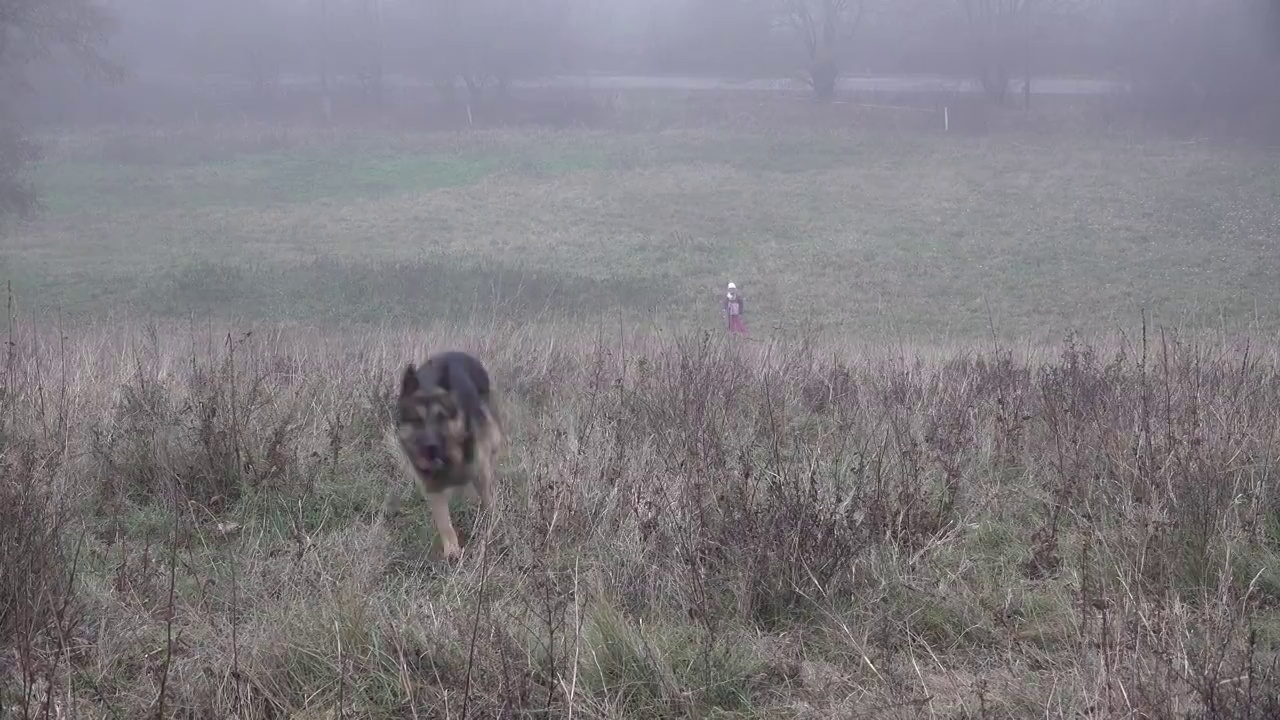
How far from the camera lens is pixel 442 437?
443cm

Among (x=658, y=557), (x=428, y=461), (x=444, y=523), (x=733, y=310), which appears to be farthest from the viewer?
(x=733, y=310)

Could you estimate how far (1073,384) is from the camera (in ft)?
20.1

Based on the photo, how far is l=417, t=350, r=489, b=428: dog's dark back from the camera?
459cm

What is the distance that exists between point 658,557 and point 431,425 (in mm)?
1323

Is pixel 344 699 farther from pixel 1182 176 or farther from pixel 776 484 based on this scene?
pixel 1182 176

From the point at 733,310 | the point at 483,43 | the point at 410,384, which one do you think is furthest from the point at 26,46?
the point at 483,43

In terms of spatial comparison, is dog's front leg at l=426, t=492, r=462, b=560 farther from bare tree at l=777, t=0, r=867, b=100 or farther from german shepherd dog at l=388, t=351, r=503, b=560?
bare tree at l=777, t=0, r=867, b=100

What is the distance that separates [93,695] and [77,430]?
2.58 m

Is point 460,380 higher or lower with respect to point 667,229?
lower

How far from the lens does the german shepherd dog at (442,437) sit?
4359 mm

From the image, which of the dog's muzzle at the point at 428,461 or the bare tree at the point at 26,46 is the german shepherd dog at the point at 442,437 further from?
the bare tree at the point at 26,46

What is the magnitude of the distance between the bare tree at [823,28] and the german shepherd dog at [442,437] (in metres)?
38.9

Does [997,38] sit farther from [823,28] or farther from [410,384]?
[410,384]

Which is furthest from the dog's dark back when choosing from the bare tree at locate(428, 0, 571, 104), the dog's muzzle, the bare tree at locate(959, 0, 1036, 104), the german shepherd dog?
the bare tree at locate(428, 0, 571, 104)
